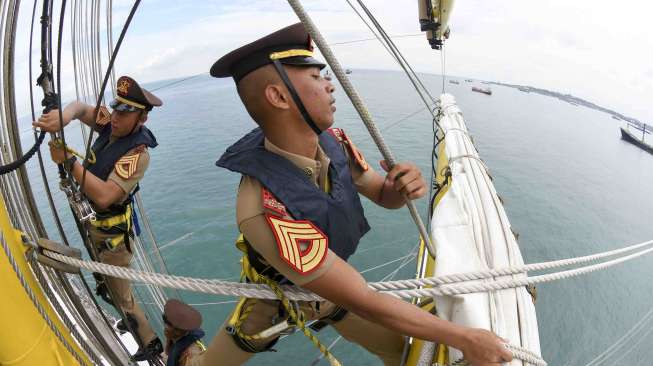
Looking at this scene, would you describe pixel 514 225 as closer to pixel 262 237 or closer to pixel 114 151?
pixel 114 151

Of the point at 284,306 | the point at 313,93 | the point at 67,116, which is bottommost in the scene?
the point at 284,306

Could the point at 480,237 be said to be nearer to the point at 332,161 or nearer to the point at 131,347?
the point at 332,161

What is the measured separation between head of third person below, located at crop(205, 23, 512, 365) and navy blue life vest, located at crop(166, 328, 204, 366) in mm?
1153

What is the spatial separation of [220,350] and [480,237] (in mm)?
1811

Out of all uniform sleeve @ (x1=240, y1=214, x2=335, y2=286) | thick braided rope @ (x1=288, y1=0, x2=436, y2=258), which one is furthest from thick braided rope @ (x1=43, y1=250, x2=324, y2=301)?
thick braided rope @ (x1=288, y1=0, x2=436, y2=258)

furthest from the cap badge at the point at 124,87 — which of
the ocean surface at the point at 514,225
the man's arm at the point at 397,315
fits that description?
the ocean surface at the point at 514,225

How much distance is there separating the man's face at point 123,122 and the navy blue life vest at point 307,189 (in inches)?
73.1

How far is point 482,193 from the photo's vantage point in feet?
9.60

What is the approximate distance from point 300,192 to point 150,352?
2782 millimetres

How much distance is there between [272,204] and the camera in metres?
1.24

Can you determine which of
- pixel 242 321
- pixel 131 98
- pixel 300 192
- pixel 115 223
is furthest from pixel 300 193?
pixel 115 223

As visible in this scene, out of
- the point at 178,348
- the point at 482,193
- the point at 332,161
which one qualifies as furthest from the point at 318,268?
the point at 482,193

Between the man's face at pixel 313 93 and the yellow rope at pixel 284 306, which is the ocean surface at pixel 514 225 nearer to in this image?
the yellow rope at pixel 284 306

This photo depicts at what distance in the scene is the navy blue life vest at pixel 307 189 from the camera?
4.32 feet
